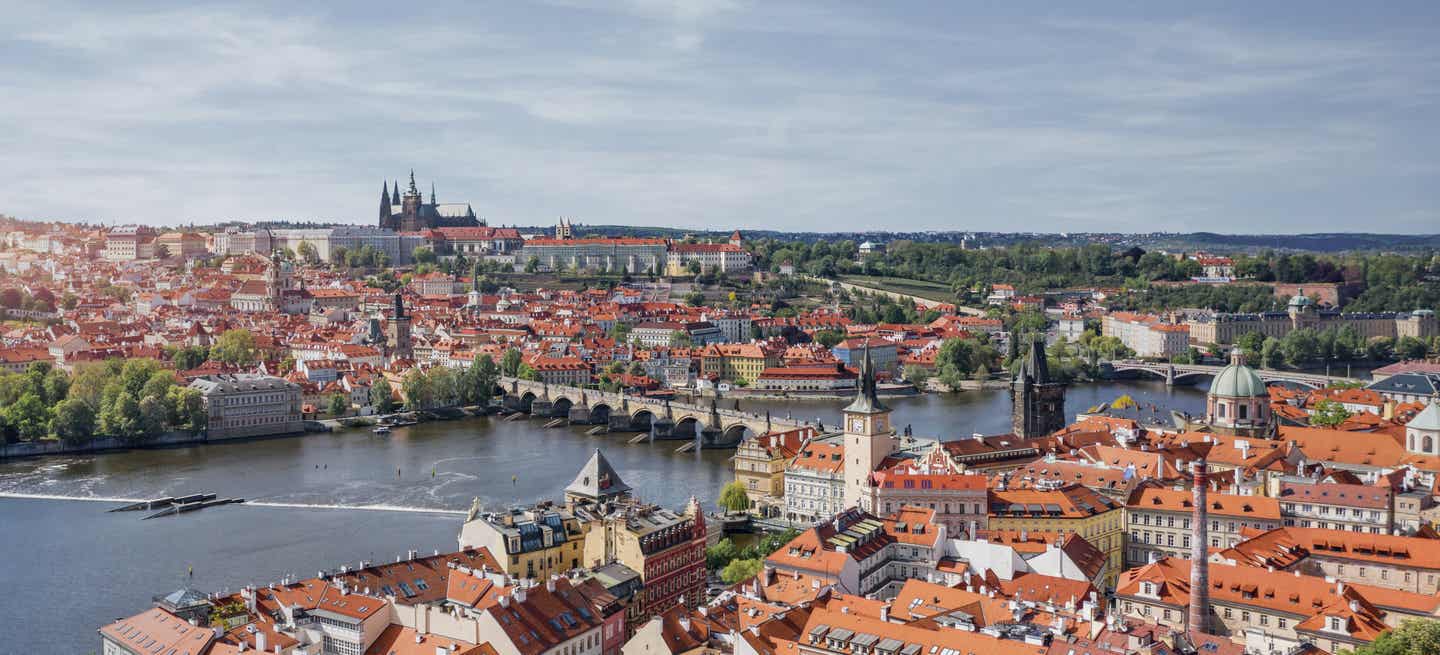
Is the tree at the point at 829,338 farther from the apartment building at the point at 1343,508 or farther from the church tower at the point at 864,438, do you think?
the apartment building at the point at 1343,508

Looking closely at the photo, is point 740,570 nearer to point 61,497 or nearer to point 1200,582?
point 1200,582

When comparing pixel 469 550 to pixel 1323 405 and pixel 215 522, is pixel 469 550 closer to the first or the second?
pixel 215 522

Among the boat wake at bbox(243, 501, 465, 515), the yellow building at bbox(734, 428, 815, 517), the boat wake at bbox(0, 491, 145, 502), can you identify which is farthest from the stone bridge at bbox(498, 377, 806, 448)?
the boat wake at bbox(0, 491, 145, 502)

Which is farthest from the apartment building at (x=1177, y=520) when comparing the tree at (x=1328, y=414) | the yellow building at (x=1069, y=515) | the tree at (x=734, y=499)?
the tree at (x=1328, y=414)

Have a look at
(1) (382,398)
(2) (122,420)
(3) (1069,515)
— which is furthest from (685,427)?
(3) (1069,515)

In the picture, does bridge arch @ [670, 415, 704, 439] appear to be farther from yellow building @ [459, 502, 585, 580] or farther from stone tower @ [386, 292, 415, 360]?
yellow building @ [459, 502, 585, 580]

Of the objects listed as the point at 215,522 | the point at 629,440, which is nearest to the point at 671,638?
the point at 215,522
